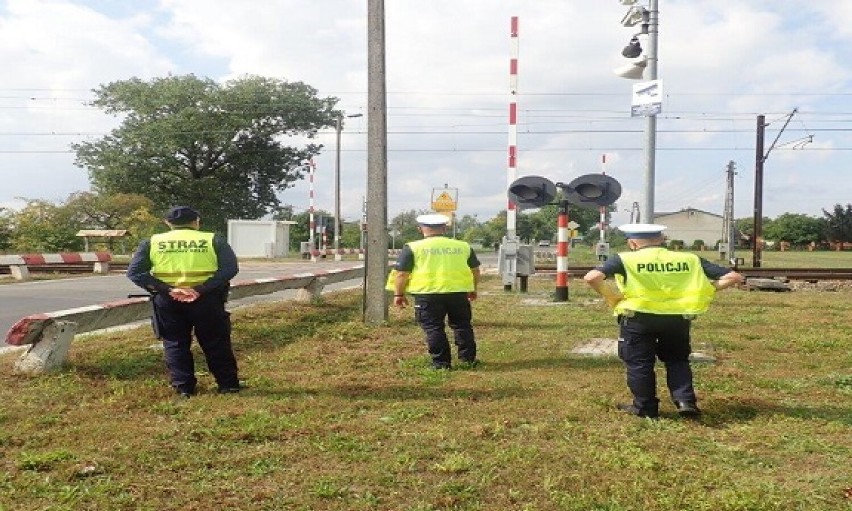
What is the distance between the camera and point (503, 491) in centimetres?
353

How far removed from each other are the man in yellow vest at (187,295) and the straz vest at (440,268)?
183cm

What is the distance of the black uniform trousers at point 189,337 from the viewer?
5.61 metres

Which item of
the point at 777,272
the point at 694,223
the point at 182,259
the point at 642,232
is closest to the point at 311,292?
the point at 182,259

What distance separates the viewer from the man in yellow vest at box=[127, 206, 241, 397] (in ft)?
18.4

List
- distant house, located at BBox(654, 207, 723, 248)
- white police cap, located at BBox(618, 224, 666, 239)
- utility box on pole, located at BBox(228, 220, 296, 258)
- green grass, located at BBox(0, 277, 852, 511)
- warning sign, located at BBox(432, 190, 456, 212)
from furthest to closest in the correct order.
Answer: distant house, located at BBox(654, 207, 723, 248)
utility box on pole, located at BBox(228, 220, 296, 258)
warning sign, located at BBox(432, 190, 456, 212)
white police cap, located at BBox(618, 224, 666, 239)
green grass, located at BBox(0, 277, 852, 511)

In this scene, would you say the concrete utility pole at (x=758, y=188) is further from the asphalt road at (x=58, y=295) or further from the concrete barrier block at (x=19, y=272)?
the concrete barrier block at (x=19, y=272)

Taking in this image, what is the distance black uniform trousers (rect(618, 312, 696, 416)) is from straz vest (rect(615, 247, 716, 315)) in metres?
0.07

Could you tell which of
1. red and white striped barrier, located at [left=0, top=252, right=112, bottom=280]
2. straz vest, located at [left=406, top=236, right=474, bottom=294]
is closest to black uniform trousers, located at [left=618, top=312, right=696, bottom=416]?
straz vest, located at [left=406, top=236, right=474, bottom=294]

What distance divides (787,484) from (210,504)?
8.60ft

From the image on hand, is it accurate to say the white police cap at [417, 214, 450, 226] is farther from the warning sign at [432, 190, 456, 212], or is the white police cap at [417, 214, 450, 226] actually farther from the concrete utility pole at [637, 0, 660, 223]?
the warning sign at [432, 190, 456, 212]

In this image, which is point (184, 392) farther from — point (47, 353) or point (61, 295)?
point (61, 295)

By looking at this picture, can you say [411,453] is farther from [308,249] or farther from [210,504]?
[308,249]

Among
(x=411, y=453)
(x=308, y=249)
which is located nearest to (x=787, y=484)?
(x=411, y=453)

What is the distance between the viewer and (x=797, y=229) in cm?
9400
